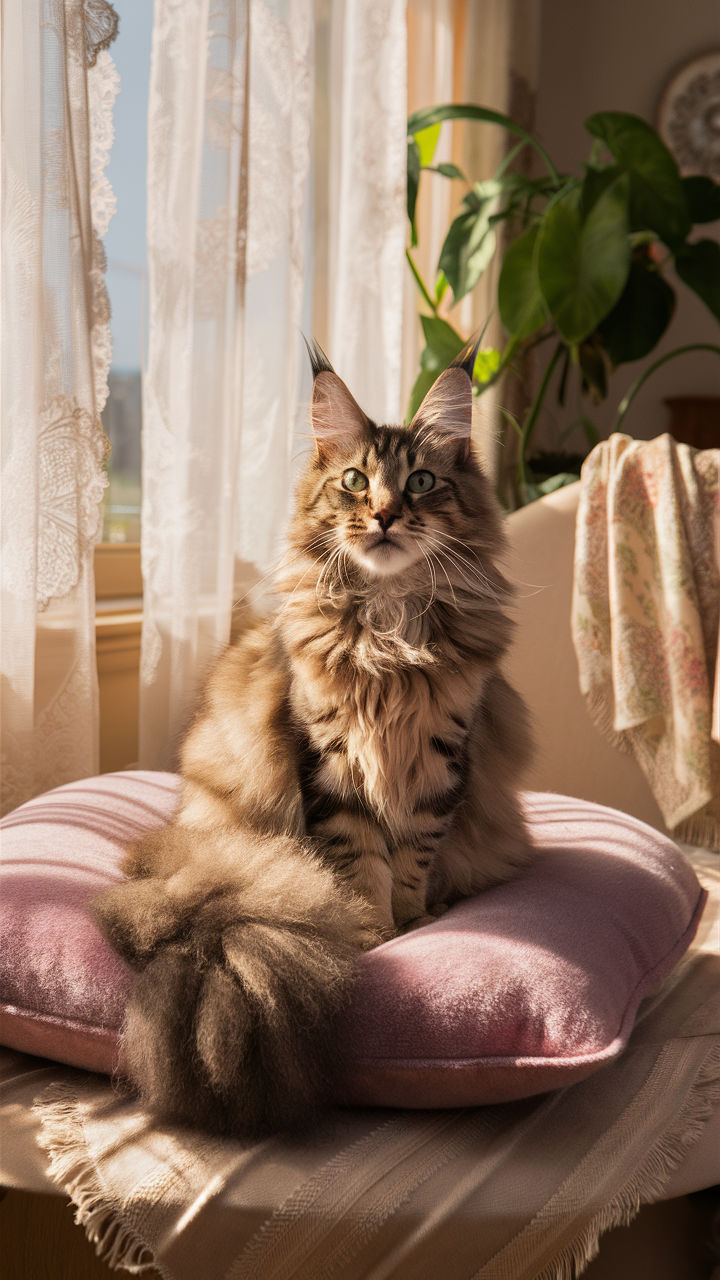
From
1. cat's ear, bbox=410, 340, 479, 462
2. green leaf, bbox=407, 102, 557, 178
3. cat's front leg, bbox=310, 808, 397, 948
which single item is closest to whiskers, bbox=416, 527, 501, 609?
cat's ear, bbox=410, 340, 479, 462

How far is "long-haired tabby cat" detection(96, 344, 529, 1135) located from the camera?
1.05 metres

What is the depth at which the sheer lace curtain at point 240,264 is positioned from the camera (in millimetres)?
1891

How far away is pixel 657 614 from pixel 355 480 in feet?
3.04

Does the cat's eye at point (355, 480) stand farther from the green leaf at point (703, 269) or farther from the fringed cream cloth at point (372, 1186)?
the green leaf at point (703, 269)

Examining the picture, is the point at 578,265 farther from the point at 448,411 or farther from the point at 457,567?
the point at 457,567

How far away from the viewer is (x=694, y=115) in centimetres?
386

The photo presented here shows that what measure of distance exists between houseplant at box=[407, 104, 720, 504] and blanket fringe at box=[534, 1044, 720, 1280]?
1512 millimetres

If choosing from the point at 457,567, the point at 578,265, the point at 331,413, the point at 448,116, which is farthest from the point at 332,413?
the point at 448,116

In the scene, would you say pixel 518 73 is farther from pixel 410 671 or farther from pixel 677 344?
pixel 410 671

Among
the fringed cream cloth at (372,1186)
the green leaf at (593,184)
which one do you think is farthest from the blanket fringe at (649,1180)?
the green leaf at (593,184)

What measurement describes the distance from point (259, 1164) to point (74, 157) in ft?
4.99

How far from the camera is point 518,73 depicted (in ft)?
11.3

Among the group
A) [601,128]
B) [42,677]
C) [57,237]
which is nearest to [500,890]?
[42,677]

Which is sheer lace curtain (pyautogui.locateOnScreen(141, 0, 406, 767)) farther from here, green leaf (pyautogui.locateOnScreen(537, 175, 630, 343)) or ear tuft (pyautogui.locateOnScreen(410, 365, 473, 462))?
ear tuft (pyautogui.locateOnScreen(410, 365, 473, 462))
